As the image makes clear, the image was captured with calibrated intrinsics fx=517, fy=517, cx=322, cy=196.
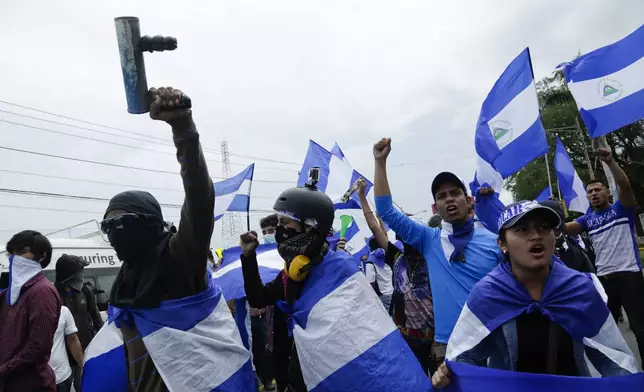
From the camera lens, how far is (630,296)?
5520 millimetres

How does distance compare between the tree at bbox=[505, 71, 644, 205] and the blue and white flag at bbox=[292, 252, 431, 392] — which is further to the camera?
the tree at bbox=[505, 71, 644, 205]

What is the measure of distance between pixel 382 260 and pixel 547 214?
21.2 feet

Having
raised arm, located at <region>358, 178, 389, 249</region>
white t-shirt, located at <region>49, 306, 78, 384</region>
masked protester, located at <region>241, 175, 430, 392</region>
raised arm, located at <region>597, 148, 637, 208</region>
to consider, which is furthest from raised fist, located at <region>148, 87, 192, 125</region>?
raised arm, located at <region>597, 148, 637, 208</region>

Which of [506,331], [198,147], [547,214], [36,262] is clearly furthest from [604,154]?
[36,262]

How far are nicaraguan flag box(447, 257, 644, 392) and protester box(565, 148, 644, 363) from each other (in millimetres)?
3437

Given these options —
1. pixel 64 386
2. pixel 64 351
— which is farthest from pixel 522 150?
pixel 64 386

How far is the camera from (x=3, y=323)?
3527 millimetres

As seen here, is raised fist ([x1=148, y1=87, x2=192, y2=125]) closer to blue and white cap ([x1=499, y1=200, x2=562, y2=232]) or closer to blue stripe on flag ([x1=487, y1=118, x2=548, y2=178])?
blue and white cap ([x1=499, y1=200, x2=562, y2=232])

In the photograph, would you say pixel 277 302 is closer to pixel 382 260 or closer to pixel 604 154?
pixel 604 154

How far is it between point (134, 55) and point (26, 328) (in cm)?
248

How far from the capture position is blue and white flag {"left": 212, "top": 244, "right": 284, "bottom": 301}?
432 centimetres

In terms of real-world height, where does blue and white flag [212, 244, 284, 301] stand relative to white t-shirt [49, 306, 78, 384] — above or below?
above

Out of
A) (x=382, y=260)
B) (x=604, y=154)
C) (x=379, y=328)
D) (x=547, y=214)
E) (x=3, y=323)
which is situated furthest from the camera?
(x=382, y=260)

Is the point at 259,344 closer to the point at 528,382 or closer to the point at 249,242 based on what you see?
the point at 249,242
